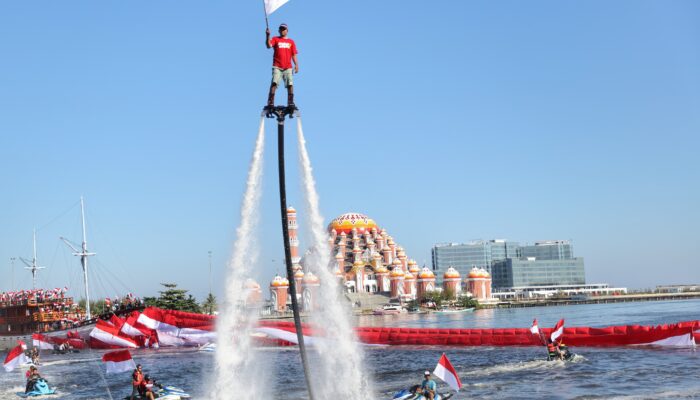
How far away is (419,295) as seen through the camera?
143m

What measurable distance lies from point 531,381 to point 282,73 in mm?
22943

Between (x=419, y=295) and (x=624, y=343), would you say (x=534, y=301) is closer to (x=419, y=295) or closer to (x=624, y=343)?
(x=419, y=295)

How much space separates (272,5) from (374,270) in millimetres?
144247

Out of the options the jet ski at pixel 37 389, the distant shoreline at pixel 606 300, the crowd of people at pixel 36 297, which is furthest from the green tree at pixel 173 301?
the distant shoreline at pixel 606 300

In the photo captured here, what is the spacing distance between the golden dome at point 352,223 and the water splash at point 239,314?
157 m

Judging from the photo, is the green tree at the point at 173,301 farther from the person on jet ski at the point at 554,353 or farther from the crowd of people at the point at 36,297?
the person on jet ski at the point at 554,353

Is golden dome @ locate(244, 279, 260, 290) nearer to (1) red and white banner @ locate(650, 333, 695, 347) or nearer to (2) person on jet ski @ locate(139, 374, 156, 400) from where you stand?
(2) person on jet ski @ locate(139, 374, 156, 400)

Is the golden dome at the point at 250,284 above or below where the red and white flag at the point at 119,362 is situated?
above

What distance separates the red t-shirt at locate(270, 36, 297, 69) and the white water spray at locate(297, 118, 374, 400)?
1.54 m

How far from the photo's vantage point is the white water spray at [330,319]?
1409cm

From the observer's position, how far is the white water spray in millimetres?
14086

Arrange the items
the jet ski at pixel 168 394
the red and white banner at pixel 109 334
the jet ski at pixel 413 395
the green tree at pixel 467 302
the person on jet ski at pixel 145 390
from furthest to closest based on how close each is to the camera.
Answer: the green tree at pixel 467 302, the red and white banner at pixel 109 334, the jet ski at pixel 168 394, the person on jet ski at pixel 145 390, the jet ski at pixel 413 395

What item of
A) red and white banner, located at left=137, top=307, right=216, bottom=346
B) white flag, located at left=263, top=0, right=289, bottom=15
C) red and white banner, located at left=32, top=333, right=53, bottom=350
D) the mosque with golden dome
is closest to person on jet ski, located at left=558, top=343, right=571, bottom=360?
white flag, located at left=263, top=0, right=289, bottom=15

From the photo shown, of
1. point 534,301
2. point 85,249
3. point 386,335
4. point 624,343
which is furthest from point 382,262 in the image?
point 624,343
